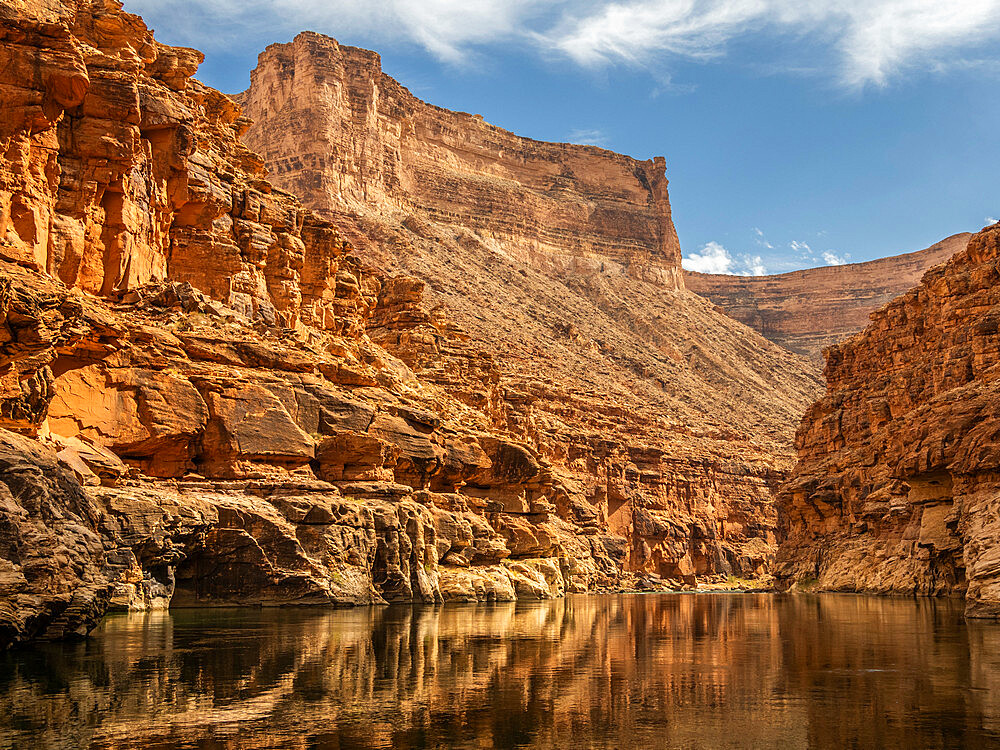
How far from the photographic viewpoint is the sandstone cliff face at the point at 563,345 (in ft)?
328

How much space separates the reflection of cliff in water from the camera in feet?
33.7

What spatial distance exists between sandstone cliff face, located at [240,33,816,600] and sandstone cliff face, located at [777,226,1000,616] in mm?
19152

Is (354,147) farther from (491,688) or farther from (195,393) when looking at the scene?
(491,688)

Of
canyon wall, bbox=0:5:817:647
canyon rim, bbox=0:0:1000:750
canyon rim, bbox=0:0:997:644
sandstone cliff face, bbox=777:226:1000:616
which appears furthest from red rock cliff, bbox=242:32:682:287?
sandstone cliff face, bbox=777:226:1000:616

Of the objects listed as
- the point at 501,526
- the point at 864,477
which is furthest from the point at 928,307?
the point at 501,526

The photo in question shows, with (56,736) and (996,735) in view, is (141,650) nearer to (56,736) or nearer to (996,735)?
(56,736)

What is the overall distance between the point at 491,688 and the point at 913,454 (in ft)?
94.8

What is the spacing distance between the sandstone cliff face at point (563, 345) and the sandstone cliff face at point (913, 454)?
19152 millimetres

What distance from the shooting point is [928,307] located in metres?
66.0

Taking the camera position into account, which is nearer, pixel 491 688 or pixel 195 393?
pixel 491 688

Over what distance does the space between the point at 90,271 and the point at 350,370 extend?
1033 cm

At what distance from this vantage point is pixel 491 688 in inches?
542

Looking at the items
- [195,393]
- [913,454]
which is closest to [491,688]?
[195,393]

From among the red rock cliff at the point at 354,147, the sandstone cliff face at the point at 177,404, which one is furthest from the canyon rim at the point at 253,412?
the red rock cliff at the point at 354,147
